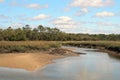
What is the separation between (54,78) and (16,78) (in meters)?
3.04

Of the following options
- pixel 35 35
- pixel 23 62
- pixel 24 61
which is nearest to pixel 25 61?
pixel 24 61

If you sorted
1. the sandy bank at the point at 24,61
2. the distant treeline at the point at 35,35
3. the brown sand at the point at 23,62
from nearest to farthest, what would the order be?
the brown sand at the point at 23,62 < the sandy bank at the point at 24,61 < the distant treeline at the point at 35,35

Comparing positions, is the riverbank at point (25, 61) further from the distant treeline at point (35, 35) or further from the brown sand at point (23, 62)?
the distant treeline at point (35, 35)

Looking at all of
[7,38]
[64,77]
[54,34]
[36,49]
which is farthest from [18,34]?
[64,77]

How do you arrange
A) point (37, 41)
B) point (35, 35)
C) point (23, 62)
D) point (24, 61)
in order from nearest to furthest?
point (23, 62)
point (24, 61)
point (37, 41)
point (35, 35)

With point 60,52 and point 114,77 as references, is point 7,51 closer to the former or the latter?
point 60,52

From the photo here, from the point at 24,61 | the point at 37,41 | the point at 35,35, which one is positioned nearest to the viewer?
the point at 24,61

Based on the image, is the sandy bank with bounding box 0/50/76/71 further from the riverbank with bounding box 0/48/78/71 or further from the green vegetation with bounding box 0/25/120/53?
the green vegetation with bounding box 0/25/120/53

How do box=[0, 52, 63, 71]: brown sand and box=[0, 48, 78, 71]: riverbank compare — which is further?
box=[0, 48, 78, 71]: riverbank

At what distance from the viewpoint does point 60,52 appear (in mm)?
54000

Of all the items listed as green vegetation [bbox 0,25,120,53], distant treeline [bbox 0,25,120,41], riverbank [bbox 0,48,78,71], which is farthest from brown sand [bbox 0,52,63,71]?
distant treeline [bbox 0,25,120,41]

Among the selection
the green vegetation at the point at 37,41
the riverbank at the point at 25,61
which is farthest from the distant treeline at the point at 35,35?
the riverbank at the point at 25,61

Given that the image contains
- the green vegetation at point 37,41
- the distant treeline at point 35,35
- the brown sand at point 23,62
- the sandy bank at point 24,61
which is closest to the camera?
the brown sand at point 23,62

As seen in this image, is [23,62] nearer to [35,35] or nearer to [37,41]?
[37,41]
